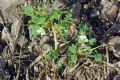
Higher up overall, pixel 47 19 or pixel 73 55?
pixel 47 19

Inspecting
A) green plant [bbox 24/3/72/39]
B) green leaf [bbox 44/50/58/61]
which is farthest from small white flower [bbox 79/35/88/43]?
green leaf [bbox 44/50/58/61]

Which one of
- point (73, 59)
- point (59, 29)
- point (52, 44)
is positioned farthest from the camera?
point (52, 44)

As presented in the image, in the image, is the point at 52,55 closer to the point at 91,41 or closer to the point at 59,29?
the point at 59,29

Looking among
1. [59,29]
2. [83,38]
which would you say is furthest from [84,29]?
[59,29]

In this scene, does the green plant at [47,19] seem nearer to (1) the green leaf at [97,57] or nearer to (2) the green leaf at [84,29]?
(2) the green leaf at [84,29]

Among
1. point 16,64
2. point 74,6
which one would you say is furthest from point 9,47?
point 74,6

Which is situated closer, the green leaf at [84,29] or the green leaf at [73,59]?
the green leaf at [73,59]

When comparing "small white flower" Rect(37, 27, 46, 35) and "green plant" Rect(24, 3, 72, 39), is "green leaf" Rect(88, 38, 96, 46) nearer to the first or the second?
"green plant" Rect(24, 3, 72, 39)

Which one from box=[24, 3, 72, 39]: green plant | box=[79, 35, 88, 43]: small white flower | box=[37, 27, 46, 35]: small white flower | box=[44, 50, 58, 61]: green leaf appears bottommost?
box=[44, 50, 58, 61]: green leaf

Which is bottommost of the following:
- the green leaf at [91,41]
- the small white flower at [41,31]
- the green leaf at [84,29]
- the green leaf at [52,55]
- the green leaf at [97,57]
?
the green leaf at [97,57]

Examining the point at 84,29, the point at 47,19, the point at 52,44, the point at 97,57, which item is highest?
the point at 47,19

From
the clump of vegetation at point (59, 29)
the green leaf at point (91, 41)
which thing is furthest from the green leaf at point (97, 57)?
the green leaf at point (91, 41)
